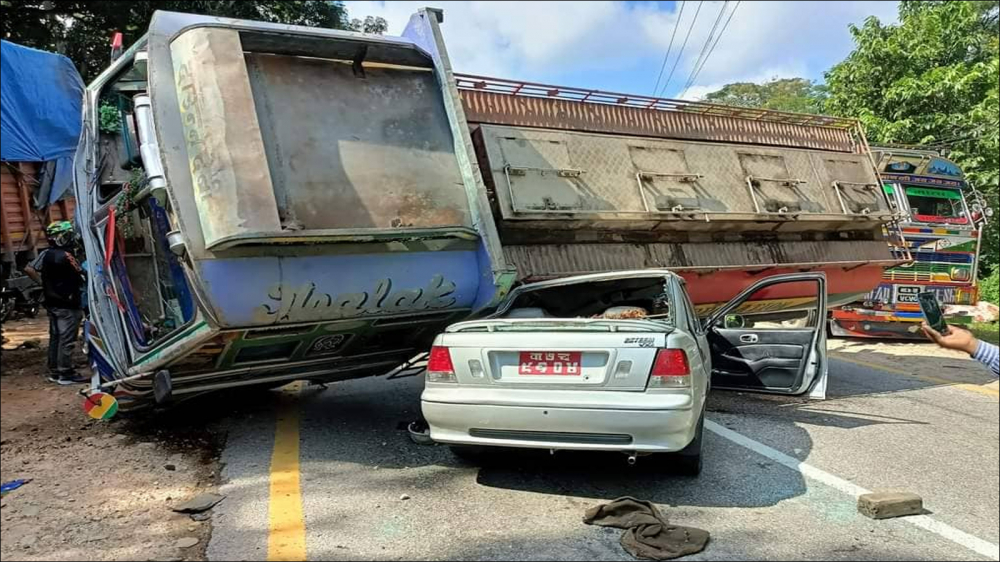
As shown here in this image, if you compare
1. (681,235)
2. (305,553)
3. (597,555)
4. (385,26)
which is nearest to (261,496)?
(305,553)

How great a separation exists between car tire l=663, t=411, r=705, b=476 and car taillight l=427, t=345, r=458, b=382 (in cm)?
142

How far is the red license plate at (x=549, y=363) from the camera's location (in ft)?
13.3

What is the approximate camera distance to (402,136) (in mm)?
5266

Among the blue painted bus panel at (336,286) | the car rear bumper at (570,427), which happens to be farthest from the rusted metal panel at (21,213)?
the car rear bumper at (570,427)

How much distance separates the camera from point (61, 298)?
26.0 ft

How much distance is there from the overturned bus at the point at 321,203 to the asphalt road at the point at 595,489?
0.85 m

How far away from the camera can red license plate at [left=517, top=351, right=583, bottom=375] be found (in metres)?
4.05

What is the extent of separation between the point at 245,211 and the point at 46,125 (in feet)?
30.2

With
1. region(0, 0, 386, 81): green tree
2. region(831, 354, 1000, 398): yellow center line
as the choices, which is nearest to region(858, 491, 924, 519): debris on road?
region(831, 354, 1000, 398): yellow center line

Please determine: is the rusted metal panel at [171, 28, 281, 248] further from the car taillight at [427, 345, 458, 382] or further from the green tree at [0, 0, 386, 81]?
the green tree at [0, 0, 386, 81]

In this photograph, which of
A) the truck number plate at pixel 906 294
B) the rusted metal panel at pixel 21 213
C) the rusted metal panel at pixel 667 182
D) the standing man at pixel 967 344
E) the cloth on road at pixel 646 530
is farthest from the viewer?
the truck number plate at pixel 906 294

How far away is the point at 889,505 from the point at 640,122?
5401mm

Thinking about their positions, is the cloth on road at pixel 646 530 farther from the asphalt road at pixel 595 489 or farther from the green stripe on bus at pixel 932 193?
the green stripe on bus at pixel 932 193

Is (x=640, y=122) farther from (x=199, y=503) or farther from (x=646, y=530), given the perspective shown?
(x=199, y=503)
